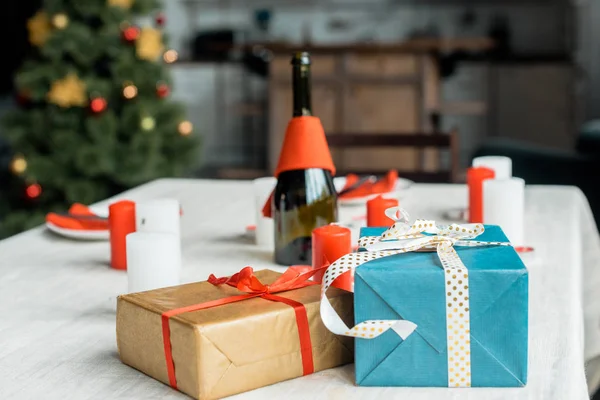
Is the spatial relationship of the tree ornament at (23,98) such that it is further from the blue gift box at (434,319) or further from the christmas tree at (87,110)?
the blue gift box at (434,319)

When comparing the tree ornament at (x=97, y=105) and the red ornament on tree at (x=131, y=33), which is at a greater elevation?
the red ornament on tree at (x=131, y=33)

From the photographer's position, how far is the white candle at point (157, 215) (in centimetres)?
136

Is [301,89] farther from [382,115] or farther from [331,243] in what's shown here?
[382,115]

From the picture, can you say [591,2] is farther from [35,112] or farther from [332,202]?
[332,202]

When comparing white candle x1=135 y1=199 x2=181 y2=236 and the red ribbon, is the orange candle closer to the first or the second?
white candle x1=135 y1=199 x2=181 y2=236

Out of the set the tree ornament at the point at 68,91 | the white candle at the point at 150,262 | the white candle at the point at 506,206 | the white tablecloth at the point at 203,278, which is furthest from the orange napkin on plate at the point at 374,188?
the tree ornament at the point at 68,91

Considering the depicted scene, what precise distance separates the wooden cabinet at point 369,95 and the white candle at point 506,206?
11.3 feet

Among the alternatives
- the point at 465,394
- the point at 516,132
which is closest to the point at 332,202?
the point at 465,394

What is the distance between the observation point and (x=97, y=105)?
417cm

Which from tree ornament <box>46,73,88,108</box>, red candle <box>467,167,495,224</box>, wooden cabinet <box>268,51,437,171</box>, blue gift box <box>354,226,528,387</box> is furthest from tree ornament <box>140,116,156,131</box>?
blue gift box <box>354,226,528,387</box>

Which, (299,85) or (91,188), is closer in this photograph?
(299,85)

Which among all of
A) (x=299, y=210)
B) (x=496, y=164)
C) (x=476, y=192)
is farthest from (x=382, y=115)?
(x=299, y=210)

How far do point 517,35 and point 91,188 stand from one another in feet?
12.7

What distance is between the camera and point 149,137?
4.27 metres
